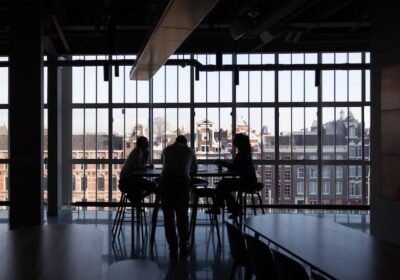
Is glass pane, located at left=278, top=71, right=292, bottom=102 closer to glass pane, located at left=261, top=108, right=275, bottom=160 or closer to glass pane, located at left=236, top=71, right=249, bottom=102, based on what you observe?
glass pane, located at left=261, top=108, right=275, bottom=160

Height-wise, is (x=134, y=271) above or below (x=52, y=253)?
below

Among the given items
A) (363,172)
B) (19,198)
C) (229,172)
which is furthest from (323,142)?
(19,198)

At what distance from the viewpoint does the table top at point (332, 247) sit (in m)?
2.29

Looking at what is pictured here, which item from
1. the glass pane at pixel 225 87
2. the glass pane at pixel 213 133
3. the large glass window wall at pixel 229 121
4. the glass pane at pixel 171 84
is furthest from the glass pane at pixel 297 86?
the glass pane at pixel 171 84

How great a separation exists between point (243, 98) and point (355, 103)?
2.52m

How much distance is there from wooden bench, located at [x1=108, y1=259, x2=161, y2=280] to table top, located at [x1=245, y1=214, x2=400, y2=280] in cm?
80

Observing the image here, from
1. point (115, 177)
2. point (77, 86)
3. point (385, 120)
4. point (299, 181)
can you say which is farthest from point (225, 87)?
point (385, 120)

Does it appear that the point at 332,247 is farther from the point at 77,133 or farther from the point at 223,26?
the point at 77,133

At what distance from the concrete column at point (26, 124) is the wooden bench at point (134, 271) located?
321cm

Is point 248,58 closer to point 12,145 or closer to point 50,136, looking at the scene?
point 50,136

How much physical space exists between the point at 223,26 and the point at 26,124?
134 inches

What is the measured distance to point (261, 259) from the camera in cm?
276

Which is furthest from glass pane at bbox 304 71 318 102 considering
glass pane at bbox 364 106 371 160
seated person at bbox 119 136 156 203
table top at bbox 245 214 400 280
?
table top at bbox 245 214 400 280

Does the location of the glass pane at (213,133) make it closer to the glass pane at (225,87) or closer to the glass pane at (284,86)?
the glass pane at (225,87)
